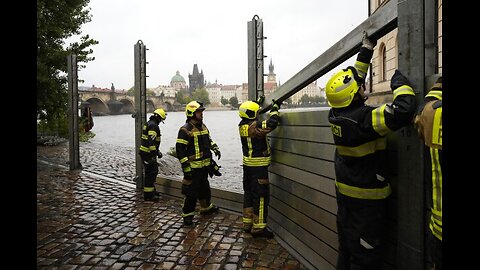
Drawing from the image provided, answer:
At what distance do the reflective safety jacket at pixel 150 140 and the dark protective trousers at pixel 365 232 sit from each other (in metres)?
5.39

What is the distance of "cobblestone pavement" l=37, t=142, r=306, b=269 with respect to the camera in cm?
443

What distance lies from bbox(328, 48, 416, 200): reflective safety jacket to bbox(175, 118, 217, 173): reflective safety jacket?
3453 mm

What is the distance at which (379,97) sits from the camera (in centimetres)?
388

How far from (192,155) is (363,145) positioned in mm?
3816

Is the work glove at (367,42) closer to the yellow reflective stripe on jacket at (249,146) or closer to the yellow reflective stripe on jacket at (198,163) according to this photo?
the yellow reflective stripe on jacket at (249,146)

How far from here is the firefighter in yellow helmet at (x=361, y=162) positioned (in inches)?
107

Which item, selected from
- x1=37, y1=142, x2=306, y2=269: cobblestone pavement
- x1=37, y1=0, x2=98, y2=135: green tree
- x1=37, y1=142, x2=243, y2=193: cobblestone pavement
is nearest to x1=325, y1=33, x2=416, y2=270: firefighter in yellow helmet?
x1=37, y1=142, x2=306, y2=269: cobblestone pavement

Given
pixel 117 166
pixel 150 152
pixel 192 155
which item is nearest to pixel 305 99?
pixel 192 155

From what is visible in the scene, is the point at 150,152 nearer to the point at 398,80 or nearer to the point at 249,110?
the point at 249,110

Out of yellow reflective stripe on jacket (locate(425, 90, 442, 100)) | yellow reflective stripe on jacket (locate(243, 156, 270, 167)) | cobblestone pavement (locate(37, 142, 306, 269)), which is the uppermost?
yellow reflective stripe on jacket (locate(425, 90, 442, 100))

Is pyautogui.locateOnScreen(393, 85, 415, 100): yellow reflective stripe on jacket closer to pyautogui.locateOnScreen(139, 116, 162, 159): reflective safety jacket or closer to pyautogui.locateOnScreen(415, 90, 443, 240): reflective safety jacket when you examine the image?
pyautogui.locateOnScreen(415, 90, 443, 240): reflective safety jacket

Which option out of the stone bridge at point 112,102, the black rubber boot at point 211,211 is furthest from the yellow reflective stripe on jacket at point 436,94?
the stone bridge at point 112,102
